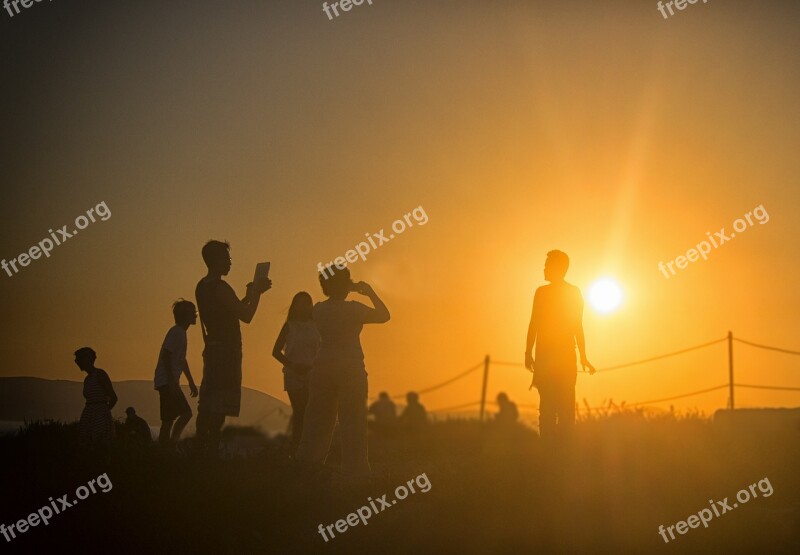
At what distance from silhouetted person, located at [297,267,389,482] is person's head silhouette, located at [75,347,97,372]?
10.1 feet

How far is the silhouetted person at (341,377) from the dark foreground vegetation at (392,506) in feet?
1.10

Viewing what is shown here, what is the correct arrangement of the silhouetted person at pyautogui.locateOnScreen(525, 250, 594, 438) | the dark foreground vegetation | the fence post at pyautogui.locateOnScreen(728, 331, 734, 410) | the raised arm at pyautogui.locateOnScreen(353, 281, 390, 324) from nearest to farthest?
the dark foreground vegetation < the raised arm at pyautogui.locateOnScreen(353, 281, 390, 324) < the silhouetted person at pyautogui.locateOnScreen(525, 250, 594, 438) < the fence post at pyautogui.locateOnScreen(728, 331, 734, 410)

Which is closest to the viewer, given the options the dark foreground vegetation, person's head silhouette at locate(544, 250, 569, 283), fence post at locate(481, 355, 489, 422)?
the dark foreground vegetation

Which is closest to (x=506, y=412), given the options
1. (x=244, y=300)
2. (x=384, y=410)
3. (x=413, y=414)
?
(x=413, y=414)

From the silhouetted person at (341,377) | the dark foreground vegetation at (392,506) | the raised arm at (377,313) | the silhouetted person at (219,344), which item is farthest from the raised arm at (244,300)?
the dark foreground vegetation at (392,506)

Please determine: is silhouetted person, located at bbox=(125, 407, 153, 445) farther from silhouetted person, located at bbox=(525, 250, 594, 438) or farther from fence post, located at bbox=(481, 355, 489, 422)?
fence post, located at bbox=(481, 355, 489, 422)

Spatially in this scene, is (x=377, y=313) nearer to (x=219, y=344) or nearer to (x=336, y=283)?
(x=336, y=283)

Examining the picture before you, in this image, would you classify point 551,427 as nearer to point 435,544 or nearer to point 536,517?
point 536,517

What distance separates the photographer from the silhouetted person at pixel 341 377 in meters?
10.1

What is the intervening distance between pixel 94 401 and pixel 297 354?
229 cm

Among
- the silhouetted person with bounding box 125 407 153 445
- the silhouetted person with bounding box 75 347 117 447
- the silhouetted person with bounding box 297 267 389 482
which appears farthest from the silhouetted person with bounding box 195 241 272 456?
the silhouetted person with bounding box 125 407 153 445

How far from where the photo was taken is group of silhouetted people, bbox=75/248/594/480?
10164 mm

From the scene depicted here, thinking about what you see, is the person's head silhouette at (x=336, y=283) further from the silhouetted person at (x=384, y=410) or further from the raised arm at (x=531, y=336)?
the silhouetted person at (x=384, y=410)

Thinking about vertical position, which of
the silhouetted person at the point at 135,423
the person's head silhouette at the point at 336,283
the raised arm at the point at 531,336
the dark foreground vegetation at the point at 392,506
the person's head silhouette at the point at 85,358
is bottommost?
the dark foreground vegetation at the point at 392,506
